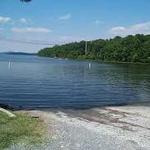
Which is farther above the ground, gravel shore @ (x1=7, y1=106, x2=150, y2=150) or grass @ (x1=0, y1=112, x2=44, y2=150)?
grass @ (x1=0, y1=112, x2=44, y2=150)

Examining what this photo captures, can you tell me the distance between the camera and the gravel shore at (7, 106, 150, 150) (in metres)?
13.9

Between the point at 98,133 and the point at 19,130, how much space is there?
11.5ft

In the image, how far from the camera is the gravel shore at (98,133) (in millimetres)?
13859

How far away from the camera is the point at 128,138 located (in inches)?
607

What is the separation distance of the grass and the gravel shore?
440 millimetres

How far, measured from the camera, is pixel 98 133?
53.0 feet

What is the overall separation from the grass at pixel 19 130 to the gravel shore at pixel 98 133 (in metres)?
0.44

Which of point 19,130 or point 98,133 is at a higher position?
point 19,130

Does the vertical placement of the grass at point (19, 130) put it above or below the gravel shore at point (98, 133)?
above

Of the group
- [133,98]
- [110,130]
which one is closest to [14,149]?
[110,130]

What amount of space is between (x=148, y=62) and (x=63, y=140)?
175 meters

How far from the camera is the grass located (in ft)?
45.6

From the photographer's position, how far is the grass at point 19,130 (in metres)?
13.9

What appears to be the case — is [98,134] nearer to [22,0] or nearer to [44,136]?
[44,136]
